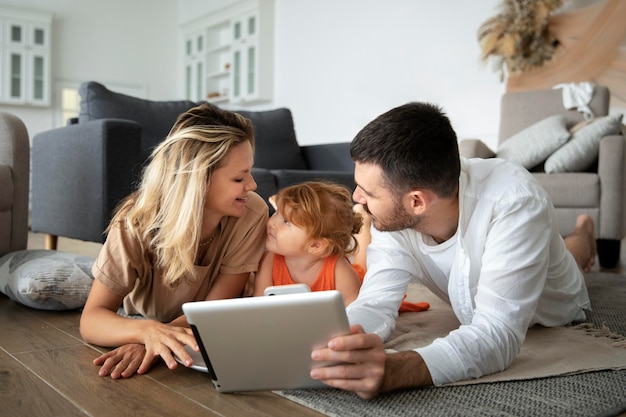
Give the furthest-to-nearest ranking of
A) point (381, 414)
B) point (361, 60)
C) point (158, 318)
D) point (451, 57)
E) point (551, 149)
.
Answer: point (361, 60) < point (451, 57) < point (551, 149) < point (158, 318) < point (381, 414)

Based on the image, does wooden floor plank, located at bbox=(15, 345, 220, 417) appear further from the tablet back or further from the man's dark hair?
the man's dark hair

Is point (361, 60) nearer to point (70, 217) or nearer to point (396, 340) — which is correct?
point (70, 217)

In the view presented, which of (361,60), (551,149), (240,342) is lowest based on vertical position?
(240,342)

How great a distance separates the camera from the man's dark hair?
127cm

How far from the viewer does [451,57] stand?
504 centimetres

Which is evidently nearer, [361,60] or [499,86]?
[499,86]

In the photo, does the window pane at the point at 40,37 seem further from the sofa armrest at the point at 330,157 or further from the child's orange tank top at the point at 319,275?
the child's orange tank top at the point at 319,275

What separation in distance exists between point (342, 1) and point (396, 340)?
5.10 meters

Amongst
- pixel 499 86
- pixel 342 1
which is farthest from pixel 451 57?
pixel 342 1

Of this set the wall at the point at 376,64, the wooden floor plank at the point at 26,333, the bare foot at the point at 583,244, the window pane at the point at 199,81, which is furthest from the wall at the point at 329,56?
the wooden floor plank at the point at 26,333

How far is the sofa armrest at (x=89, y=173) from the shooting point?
2438mm

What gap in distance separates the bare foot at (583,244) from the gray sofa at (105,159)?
3.90 feet

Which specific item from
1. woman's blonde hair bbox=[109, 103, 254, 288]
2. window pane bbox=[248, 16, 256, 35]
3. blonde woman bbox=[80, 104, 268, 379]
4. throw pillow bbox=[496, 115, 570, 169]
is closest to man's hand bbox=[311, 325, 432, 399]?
blonde woman bbox=[80, 104, 268, 379]

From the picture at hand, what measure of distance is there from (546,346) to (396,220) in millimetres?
536
